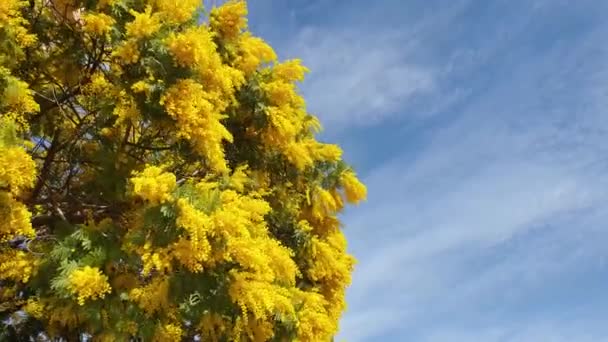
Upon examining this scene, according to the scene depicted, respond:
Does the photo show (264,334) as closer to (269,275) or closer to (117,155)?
(269,275)

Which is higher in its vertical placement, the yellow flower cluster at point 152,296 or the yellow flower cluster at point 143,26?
the yellow flower cluster at point 143,26

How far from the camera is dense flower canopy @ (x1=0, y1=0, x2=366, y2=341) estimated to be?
7.64 m

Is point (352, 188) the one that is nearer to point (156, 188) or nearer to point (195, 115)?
point (195, 115)

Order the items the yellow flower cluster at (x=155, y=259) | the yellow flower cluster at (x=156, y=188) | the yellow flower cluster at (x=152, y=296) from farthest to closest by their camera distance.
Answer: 1. the yellow flower cluster at (x=152, y=296)
2. the yellow flower cluster at (x=156, y=188)
3. the yellow flower cluster at (x=155, y=259)

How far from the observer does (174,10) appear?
9164 millimetres

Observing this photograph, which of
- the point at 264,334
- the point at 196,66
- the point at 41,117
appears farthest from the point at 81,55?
the point at 264,334

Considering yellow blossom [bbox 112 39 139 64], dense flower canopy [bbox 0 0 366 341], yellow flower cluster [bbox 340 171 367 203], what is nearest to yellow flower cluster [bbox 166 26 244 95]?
dense flower canopy [bbox 0 0 366 341]

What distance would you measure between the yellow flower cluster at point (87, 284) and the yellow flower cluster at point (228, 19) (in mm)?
4568

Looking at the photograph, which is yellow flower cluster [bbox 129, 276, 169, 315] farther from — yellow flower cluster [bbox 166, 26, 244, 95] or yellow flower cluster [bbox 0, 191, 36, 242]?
yellow flower cluster [bbox 166, 26, 244, 95]

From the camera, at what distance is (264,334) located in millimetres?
9555

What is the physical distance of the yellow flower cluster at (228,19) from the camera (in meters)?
10.7

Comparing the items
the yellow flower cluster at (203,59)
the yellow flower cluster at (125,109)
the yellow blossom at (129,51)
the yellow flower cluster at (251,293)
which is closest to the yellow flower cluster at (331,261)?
the yellow flower cluster at (203,59)

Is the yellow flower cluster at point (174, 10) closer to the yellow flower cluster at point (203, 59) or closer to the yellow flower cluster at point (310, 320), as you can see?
the yellow flower cluster at point (203, 59)

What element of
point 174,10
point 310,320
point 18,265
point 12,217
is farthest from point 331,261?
point 12,217
